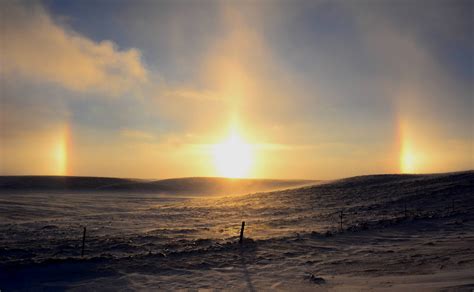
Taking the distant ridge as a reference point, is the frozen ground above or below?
below

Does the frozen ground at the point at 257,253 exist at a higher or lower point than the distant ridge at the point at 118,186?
lower

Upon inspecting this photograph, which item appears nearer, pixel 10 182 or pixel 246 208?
pixel 246 208

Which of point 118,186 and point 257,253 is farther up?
point 118,186

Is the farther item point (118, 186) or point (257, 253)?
point (118, 186)

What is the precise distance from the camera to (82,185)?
8312 cm

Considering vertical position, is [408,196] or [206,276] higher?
[408,196]

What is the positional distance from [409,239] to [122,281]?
45.7ft

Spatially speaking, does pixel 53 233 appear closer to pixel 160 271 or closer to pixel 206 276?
pixel 160 271

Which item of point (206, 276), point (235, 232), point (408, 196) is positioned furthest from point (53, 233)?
point (408, 196)

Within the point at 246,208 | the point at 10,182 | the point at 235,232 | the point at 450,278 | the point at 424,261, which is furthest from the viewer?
the point at 10,182

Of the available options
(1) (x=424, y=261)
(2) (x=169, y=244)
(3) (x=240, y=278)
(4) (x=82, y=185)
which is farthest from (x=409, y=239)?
(4) (x=82, y=185)

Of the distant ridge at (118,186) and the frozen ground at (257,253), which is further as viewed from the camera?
the distant ridge at (118,186)

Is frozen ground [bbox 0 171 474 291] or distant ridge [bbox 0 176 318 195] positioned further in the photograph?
distant ridge [bbox 0 176 318 195]

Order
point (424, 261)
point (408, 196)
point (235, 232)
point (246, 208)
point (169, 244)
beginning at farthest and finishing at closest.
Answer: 1. point (246, 208)
2. point (408, 196)
3. point (235, 232)
4. point (169, 244)
5. point (424, 261)
